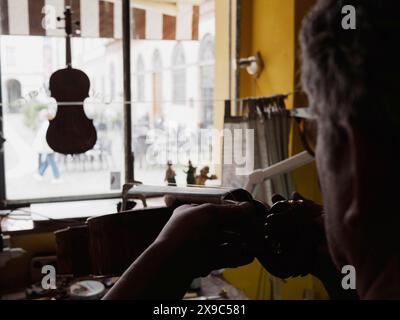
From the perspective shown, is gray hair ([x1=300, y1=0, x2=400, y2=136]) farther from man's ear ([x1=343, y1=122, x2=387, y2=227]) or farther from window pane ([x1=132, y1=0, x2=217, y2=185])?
window pane ([x1=132, y1=0, x2=217, y2=185])

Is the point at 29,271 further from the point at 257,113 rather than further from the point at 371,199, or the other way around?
the point at 371,199

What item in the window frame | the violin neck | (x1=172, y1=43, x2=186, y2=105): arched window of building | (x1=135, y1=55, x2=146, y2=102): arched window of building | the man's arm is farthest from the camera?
(x1=172, y1=43, x2=186, y2=105): arched window of building

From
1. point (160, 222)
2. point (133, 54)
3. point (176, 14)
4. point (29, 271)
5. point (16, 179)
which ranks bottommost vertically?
point (29, 271)

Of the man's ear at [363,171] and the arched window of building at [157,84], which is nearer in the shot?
the man's ear at [363,171]

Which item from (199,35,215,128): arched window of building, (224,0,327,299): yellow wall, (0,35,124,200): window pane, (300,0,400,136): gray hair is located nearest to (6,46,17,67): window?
(0,35,124,200): window pane

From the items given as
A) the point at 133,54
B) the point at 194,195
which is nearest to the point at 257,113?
the point at 133,54

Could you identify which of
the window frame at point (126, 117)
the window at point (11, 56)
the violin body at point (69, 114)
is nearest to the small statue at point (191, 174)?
the window frame at point (126, 117)

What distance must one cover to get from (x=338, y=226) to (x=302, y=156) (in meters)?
1.28

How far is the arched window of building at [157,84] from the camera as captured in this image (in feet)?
→ 8.99

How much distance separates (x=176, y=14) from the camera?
2.70m

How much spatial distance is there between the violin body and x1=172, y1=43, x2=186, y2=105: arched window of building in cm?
138

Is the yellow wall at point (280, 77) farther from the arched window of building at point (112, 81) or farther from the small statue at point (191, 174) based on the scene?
the arched window of building at point (112, 81)

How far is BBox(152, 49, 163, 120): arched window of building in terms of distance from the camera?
2.74 metres

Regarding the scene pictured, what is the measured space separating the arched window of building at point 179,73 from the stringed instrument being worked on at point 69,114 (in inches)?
54.4
